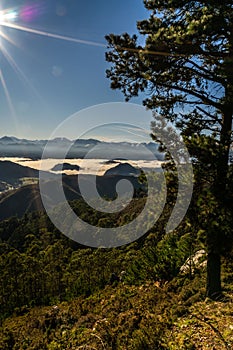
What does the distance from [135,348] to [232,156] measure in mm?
5718

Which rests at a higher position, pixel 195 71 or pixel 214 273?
pixel 195 71

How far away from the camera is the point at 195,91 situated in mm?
9508

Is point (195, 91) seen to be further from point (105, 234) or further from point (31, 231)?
point (31, 231)

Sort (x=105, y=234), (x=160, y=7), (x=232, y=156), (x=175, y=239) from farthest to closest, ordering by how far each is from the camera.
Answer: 1. (x=105, y=234)
2. (x=175, y=239)
3. (x=160, y=7)
4. (x=232, y=156)

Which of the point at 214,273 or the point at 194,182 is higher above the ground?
the point at 194,182

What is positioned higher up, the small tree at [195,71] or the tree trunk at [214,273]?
the small tree at [195,71]

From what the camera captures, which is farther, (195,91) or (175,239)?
(175,239)

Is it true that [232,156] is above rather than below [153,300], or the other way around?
above

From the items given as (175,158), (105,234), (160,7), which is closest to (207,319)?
(175,158)

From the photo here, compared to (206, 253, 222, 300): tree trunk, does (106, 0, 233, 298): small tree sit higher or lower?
higher

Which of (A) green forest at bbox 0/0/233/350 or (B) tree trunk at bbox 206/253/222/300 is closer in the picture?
(A) green forest at bbox 0/0/233/350

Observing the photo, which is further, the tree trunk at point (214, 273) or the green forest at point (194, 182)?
the tree trunk at point (214, 273)

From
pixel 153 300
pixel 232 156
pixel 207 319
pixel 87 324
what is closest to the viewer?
pixel 207 319

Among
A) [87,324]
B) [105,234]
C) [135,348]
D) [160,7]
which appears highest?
[160,7]
